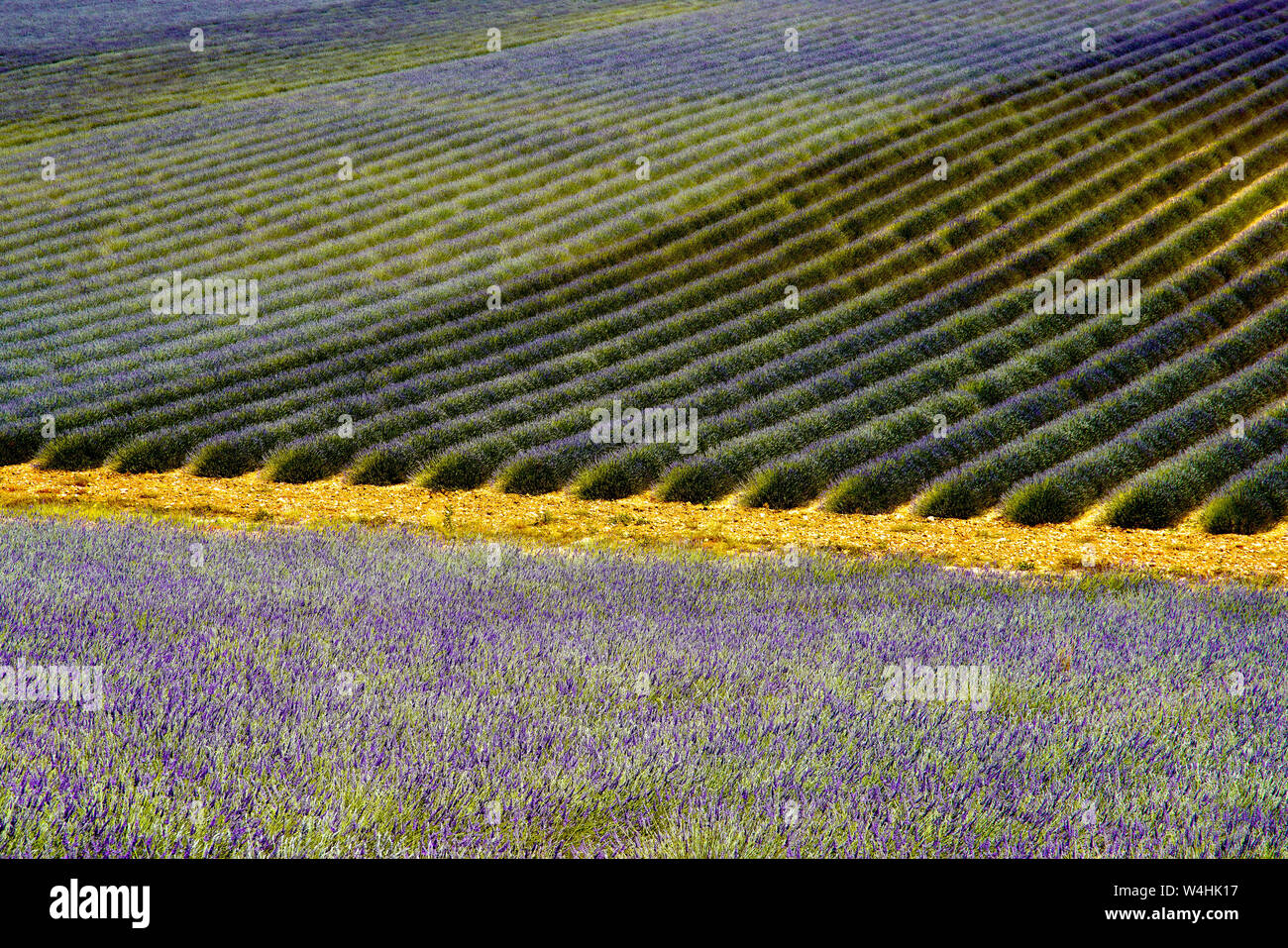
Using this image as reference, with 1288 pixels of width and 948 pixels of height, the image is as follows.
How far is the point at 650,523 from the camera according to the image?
9.98 m

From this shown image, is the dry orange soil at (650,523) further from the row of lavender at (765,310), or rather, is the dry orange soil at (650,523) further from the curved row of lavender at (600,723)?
the curved row of lavender at (600,723)

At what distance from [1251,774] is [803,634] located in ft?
7.10

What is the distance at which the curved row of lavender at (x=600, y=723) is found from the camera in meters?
2.53

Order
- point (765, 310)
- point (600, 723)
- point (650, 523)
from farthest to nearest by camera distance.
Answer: point (765, 310)
point (650, 523)
point (600, 723)

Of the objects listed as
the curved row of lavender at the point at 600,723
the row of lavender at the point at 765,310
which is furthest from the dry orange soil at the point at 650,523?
the curved row of lavender at the point at 600,723

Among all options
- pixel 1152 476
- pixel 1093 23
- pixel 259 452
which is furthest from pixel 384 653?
pixel 1093 23

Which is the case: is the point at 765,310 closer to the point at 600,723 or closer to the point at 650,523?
the point at 650,523

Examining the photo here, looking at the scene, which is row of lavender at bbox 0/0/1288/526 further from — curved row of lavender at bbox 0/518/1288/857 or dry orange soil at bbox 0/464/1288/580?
curved row of lavender at bbox 0/518/1288/857

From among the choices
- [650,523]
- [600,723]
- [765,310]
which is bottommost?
[650,523]

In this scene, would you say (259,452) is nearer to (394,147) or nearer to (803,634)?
(803,634)

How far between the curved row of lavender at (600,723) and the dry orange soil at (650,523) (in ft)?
9.92

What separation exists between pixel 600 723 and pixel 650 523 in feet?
21.9

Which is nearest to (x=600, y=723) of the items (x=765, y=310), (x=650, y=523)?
(x=650, y=523)

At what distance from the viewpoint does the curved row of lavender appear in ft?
8.29
